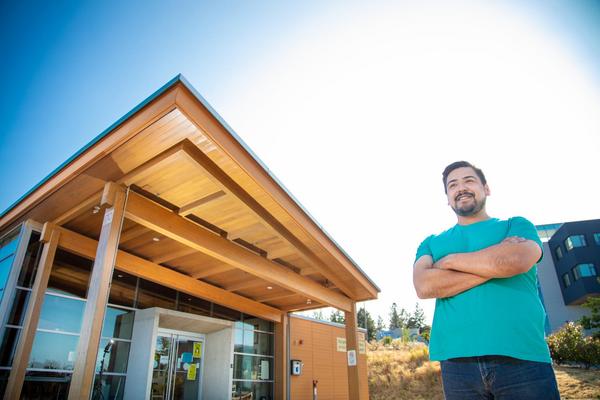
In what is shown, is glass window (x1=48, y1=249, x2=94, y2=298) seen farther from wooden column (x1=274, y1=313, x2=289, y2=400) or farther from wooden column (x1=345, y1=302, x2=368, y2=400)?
wooden column (x1=274, y1=313, x2=289, y2=400)

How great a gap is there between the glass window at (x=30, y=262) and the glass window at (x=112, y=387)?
2868 mm

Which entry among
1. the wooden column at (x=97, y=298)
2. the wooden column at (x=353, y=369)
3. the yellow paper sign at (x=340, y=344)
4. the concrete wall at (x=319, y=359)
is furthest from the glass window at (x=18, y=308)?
the yellow paper sign at (x=340, y=344)

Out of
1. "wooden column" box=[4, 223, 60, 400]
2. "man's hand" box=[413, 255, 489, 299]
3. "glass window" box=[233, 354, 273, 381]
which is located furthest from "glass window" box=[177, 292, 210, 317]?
"man's hand" box=[413, 255, 489, 299]

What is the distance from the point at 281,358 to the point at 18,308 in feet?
27.0

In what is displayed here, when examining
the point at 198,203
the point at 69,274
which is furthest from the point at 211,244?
the point at 69,274

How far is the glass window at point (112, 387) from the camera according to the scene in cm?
792

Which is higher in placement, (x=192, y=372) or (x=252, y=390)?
(x=192, y=372)

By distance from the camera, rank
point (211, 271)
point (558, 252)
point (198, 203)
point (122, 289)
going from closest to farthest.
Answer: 1. point (198, 203)
2. point (122, 289)
3. point (211, 271)
4. point (558, 252)

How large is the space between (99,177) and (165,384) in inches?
262

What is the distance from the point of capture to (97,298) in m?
4.32

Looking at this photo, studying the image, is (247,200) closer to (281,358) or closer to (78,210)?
(78,210)

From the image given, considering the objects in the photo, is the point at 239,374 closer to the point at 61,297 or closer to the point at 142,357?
the point at 142,357

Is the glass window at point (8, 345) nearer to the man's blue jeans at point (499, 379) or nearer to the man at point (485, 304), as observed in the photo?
the man at point (485, 304)

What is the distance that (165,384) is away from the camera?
365 inches
